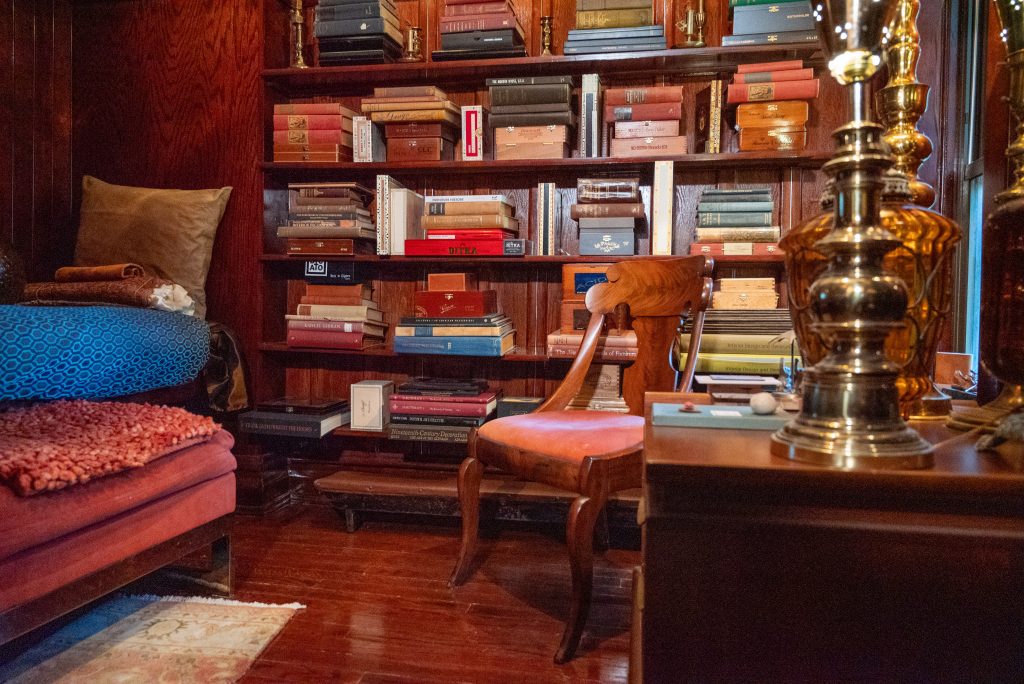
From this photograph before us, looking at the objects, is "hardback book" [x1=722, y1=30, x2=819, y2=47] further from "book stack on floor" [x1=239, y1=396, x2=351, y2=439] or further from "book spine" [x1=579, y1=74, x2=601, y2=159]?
"book stack on floor" [x1=239, y1=396, x2=351, y2=439]

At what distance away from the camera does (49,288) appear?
2.38m

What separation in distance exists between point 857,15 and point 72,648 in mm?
1950

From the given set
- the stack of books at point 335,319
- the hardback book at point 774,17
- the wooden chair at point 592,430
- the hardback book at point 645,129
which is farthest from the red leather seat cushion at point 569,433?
the hardback book at point 774,17

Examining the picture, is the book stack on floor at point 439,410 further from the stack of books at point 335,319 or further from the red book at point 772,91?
the red book at point 772,91

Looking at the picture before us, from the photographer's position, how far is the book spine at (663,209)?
250 cm

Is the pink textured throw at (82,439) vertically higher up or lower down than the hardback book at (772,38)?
lower down

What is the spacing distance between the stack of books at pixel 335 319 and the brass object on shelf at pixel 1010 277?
2.18m

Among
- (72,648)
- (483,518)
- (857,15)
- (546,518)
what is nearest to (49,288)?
(72,648)

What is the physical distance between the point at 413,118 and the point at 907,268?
2.14m

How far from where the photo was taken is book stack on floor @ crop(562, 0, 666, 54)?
8.16 feet

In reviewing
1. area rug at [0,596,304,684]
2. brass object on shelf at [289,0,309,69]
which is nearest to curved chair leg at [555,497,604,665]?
area rug at [0,596,304,684]

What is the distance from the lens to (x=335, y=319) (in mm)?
2740

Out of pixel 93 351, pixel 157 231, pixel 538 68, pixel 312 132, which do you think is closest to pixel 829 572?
pixel 93 351

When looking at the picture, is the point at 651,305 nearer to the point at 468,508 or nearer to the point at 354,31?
the point at 468,508
